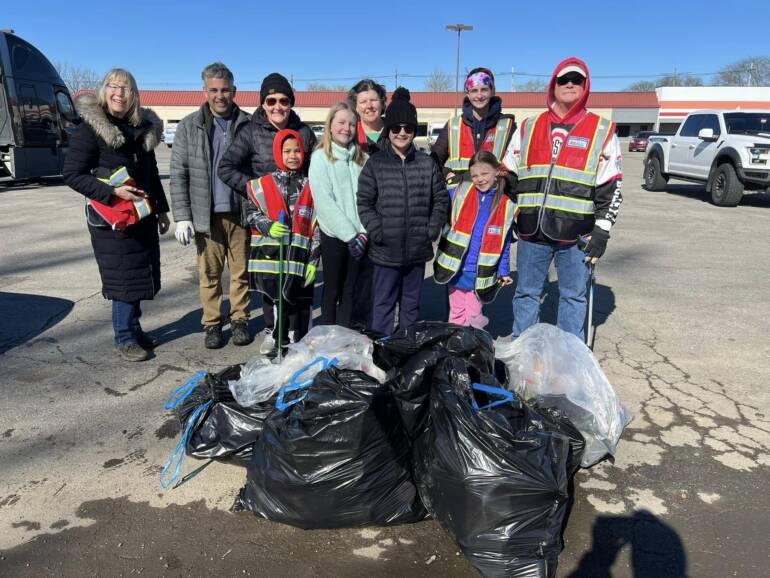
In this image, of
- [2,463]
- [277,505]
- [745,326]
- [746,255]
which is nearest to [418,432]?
[277,505]

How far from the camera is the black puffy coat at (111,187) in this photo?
3.49 metres

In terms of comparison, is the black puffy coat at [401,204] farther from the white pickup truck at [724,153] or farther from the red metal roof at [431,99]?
the red metal roof at [431,99]

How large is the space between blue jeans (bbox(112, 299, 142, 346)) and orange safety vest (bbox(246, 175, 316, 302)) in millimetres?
893

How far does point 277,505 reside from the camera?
2330 mm

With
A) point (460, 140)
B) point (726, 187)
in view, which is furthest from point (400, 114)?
point (726, 187)

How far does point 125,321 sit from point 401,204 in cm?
212

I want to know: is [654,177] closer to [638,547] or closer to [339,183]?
[339,183]

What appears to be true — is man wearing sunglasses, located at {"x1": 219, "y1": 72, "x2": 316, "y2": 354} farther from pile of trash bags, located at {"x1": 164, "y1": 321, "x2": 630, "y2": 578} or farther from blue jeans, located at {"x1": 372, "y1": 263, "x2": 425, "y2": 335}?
pile of trash bags, located at {"x1": 164, "y1": 321, "x2": 630, "y2": 578}

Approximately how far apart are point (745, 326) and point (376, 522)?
4083 millimetres

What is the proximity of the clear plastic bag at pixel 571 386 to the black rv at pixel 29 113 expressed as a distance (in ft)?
42.8

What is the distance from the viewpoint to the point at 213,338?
4.25 m

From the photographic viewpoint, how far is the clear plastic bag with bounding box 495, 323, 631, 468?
2652 millimetres

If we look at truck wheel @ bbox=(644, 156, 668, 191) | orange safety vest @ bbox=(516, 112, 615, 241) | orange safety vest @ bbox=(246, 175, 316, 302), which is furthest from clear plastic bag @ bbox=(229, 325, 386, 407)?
truck wheel @ bbox=(644, 156, 668, 191)

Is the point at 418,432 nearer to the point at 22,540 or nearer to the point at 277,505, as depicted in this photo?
the point at 277,505
